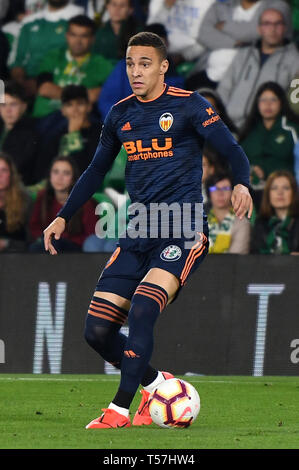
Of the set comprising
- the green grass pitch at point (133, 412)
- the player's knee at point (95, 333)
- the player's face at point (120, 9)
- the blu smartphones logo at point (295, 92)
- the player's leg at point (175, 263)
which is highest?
the player's face at point (120, 9)

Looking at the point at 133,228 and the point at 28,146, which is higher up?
the point at 28,146

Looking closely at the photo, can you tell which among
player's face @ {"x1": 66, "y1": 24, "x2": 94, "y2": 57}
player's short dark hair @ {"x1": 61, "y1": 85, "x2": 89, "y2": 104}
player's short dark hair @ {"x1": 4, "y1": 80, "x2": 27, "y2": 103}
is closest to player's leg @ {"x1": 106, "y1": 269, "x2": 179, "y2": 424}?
player's short dark hair @ {"x1": 61, "y1": 85, "x2": 89, "y2": 104}

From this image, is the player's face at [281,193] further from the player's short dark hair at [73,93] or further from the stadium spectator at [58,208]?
the player's short dark hair at [73,93]

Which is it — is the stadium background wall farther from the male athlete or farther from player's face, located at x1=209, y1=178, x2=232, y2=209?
the male athlete

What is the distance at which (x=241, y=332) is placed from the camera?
1047 cm

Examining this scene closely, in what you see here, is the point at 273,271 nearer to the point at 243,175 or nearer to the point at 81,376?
the point at 81,376

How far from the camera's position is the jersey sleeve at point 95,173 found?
7.10 meters

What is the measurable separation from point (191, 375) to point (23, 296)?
1.85 m

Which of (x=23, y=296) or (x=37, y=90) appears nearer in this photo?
(x=23, y=296)

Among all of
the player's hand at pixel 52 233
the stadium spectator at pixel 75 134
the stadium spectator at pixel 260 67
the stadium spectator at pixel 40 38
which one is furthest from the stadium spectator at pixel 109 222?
the player's hand at pixel 52 233

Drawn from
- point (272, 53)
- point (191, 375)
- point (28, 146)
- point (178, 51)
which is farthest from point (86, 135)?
point (191, 375)

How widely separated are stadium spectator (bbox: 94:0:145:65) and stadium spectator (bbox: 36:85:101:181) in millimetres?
584

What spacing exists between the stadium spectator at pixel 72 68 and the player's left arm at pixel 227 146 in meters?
5.24

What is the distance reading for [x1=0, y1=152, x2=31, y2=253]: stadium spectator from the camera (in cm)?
1105
